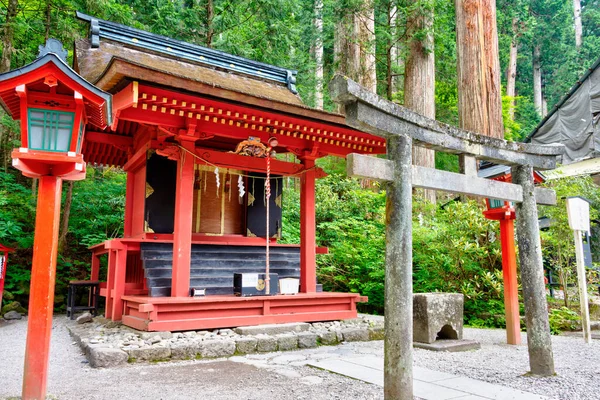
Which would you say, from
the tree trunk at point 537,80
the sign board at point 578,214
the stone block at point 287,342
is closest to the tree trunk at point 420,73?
the sign board at point 578,214

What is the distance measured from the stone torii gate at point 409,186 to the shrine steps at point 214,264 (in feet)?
13.4

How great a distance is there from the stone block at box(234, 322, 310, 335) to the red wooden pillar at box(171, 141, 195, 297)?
1.05m

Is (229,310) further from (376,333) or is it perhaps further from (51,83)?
(51,83)

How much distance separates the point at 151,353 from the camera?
17.5 ft

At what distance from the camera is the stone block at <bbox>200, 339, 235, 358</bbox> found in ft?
18.7

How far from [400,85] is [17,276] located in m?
15.6

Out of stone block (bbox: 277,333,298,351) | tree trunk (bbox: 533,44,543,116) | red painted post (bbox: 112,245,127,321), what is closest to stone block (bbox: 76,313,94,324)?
red painted post (bbox: 112,245,127,321)

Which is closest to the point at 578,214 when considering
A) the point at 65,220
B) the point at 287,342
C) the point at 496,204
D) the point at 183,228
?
the point at 496,204

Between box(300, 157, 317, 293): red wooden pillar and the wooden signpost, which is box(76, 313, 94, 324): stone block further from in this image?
the wooden signpost

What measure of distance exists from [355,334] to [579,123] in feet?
51.7

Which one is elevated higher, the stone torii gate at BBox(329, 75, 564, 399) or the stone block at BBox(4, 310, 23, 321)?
the stone torii gate at BBox(329, 75, 564, 399)

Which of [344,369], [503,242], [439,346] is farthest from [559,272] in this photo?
[344,369]

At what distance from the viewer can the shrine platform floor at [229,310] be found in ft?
19.8

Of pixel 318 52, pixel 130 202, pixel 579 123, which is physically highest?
pixel 318 52
